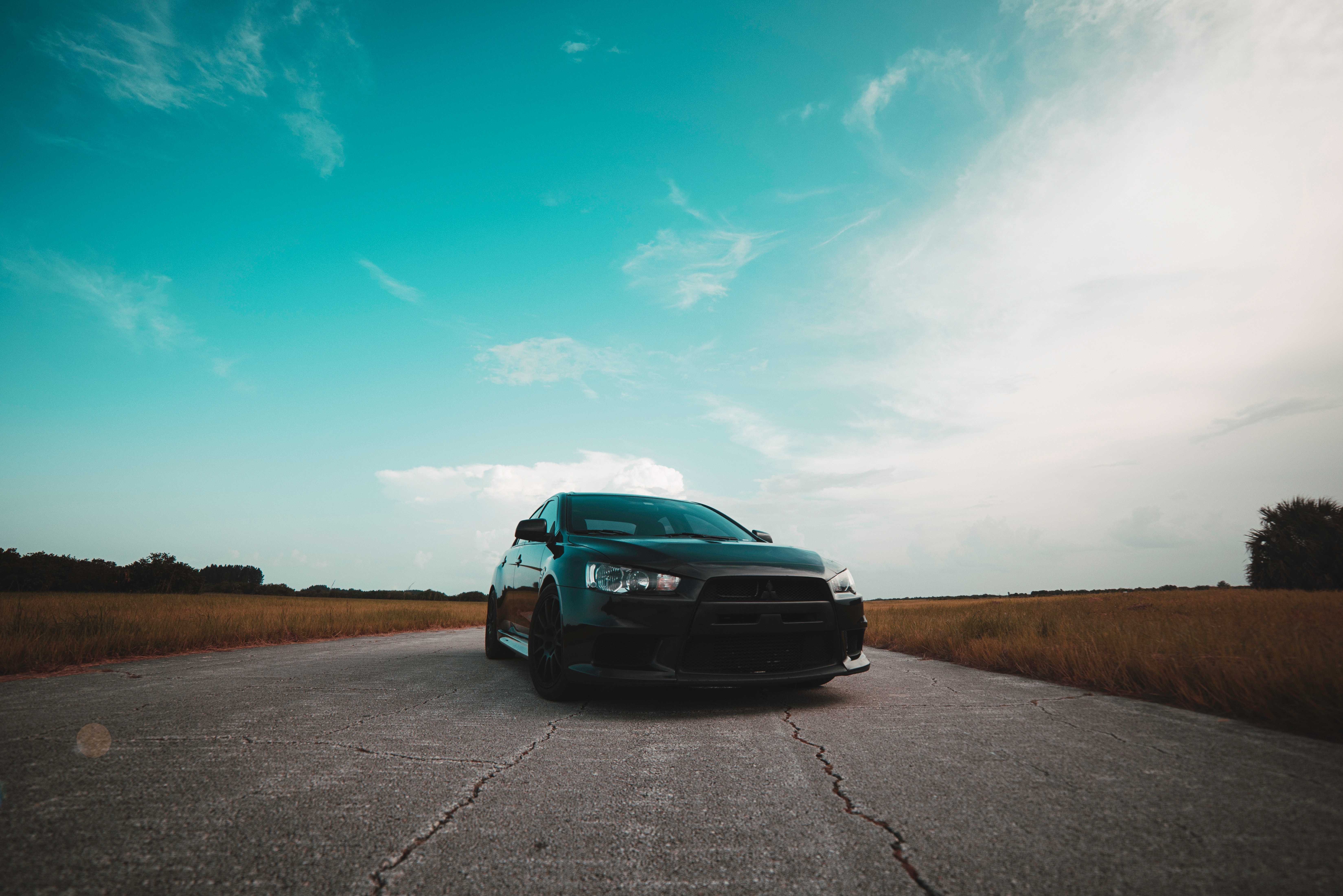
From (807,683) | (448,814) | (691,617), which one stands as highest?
(691,617)

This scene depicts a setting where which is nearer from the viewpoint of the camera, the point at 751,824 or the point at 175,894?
the point at 175,894

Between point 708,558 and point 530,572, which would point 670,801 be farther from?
point 530,572

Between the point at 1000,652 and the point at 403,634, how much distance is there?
34.8 ft

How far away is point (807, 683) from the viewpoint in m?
3.75

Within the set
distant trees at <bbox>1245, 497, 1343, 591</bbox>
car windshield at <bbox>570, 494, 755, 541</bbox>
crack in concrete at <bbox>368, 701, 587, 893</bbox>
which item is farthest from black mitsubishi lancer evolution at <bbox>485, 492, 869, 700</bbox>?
distant trees at <bbox>1245, 497, 1343, 591</bbox>

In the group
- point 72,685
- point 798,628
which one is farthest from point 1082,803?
point 72,685

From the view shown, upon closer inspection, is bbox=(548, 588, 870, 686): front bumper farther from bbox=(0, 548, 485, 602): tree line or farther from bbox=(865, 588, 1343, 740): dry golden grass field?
bbox=(0, 548, 485, 602): tree line

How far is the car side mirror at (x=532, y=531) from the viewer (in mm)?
4898

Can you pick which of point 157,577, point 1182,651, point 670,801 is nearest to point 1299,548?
point 1182,651

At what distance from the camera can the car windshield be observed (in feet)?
16.3

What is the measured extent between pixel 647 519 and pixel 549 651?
1488 millimetres

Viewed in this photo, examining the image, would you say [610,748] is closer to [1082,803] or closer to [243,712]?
[1082,803]

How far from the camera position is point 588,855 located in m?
1.72

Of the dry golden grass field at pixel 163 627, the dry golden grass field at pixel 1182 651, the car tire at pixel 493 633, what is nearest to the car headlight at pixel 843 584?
the dry golden grass field at pixel 1182 651
